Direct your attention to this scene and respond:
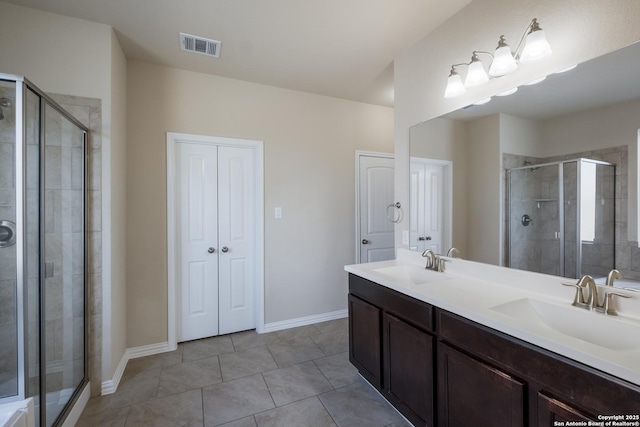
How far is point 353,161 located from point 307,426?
2.69 m

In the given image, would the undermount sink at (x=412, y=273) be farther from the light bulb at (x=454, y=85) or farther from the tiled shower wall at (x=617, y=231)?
the light bulb at (x=454, y=85)

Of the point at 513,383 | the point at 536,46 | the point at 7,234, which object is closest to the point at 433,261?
the point at 513,383

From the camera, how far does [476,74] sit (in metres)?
1.73

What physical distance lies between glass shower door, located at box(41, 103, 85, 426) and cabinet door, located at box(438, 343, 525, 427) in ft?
7.05

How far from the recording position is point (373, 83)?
2.99 m

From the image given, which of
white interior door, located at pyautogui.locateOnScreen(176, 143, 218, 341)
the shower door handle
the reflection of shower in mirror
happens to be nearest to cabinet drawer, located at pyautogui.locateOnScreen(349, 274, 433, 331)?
white interior door, located at pyautogui.locateOnScreen(176, 143, 218, 341)

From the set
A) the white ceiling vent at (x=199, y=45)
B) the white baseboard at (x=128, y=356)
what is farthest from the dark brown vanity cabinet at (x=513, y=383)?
the white ceiling vent at (x=199, y=45)

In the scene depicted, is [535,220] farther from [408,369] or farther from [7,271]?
[7,271]

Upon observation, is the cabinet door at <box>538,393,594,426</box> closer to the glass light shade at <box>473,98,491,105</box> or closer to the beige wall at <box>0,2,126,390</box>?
the glass light shade at <box>473,98,491,105</box>

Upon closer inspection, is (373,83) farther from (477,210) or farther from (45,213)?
(45,213)

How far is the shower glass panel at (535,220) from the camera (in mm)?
1494

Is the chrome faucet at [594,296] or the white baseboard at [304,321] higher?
the chrome faucet at [594,296]

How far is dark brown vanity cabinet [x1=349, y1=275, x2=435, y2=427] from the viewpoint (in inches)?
58.9

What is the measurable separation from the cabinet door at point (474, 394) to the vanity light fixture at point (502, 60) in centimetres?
154
